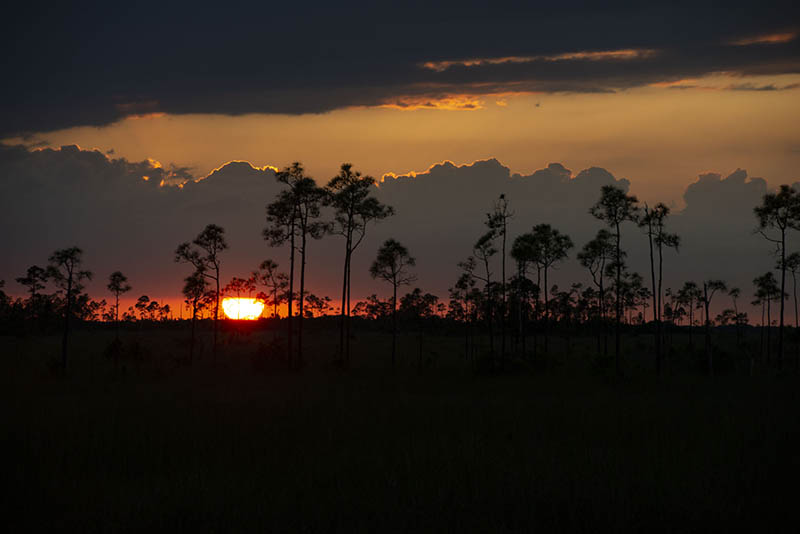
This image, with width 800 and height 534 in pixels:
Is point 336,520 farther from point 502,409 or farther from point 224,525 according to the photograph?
point 502,409

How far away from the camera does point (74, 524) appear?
9.79 metres

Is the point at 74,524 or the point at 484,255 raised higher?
the point at 484,255

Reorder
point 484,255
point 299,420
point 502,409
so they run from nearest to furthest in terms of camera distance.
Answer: point 299,420 → point 502,409 → point 484,255

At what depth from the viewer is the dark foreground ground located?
1011cm

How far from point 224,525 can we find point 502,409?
14762 millimetres

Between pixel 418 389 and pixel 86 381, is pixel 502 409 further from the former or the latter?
pixel 86 381

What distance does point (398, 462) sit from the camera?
1375cm

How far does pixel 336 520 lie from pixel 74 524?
13.9ft

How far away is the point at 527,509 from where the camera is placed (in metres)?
10.5

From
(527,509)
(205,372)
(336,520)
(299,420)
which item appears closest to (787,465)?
(527,509)

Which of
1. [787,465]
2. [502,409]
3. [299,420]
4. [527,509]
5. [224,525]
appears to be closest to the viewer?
[224,525]

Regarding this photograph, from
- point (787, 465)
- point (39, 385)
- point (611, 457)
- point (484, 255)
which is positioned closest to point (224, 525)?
point (611, 457)

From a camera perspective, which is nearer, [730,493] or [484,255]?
[730,493]

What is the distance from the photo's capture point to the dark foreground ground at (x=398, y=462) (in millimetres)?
10109
